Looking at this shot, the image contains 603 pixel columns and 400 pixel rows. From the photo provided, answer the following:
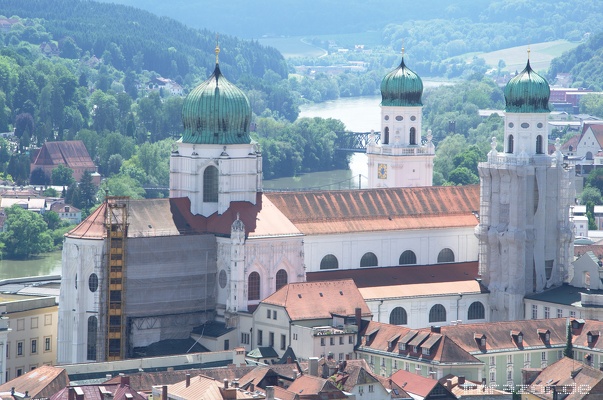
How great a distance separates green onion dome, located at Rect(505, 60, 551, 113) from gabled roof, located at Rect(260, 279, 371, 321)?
1088 cm

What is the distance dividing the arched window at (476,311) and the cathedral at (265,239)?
2.9 inches

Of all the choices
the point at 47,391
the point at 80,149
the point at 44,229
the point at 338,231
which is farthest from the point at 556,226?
the point at 80,149

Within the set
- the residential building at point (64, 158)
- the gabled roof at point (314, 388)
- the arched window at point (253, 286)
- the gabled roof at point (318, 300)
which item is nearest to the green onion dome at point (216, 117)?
the arched window at point (253, 286)

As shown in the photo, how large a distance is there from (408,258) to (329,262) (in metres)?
3.40

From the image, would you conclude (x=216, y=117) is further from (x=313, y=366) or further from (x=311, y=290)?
(x=313, y=366)

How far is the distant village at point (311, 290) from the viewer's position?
70125mm

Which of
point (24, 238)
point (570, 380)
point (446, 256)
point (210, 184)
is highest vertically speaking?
point (210, 184)

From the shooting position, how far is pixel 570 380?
70.1 metres

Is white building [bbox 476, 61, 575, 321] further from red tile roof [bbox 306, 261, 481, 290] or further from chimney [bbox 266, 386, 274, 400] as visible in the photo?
chimney [bbox 266, 386, 274, 400]

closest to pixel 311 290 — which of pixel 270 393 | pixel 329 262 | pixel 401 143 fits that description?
pixel 329 262

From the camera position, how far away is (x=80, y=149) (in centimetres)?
15475

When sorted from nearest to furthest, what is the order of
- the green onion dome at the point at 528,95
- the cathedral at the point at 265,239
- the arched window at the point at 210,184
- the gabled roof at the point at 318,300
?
1. the gabled roof at the point at 318,300
2. the cathedral at the point at 265,239
3. the arched window at the point at 210,184
4. the green onion dome at the point at 528,95

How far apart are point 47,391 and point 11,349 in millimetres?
9626

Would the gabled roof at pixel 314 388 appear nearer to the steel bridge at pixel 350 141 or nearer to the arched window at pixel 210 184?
the arched window at pixel 210 184
